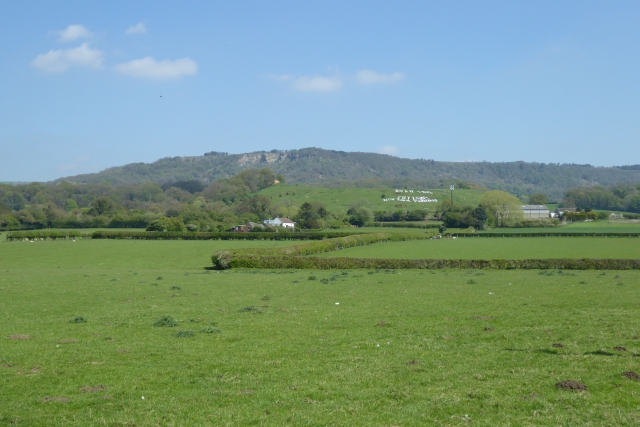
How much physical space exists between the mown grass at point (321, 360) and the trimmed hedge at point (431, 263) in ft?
69.0

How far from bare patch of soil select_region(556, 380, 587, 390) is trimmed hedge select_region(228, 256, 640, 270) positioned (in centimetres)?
3594

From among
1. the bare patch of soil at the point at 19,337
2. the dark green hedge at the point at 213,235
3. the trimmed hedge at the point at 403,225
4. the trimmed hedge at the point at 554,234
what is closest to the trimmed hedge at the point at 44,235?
the dark green hedge at the point at 213,235

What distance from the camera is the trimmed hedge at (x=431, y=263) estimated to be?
4378cm

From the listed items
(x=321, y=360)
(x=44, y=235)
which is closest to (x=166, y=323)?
(x=321, y=360)

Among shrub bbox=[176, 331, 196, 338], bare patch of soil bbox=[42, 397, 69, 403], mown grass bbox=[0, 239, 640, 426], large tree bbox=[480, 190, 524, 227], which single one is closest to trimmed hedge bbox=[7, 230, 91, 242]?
mown grass bbox=[0, 239, 640, 426]

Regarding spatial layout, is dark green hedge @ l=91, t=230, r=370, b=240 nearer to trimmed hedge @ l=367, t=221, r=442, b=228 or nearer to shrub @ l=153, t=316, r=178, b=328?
trimmed hedge @ l=367, t=221, r=442, b=228

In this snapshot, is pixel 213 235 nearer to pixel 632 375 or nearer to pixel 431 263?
pixel 431 263

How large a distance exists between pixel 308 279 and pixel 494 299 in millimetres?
13886

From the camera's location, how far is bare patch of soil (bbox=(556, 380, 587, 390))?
9.74 metres

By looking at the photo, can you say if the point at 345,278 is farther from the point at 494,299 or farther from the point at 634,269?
the point at 634,269

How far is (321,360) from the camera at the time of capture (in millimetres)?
12414

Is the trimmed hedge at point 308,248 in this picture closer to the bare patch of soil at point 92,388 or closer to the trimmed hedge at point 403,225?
the trimmed hedge at point 403,225

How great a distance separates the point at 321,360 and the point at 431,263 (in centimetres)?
3490

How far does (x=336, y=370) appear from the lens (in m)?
11.5
